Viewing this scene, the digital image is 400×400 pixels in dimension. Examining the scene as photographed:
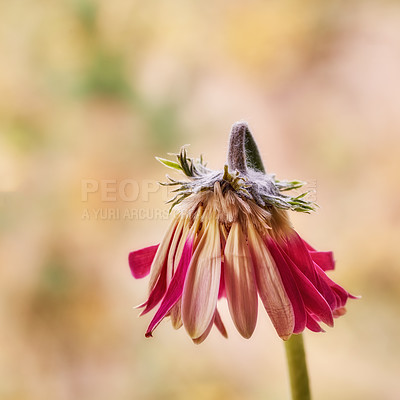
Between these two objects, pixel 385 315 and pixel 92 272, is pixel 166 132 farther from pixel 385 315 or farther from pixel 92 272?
pixel 385 315

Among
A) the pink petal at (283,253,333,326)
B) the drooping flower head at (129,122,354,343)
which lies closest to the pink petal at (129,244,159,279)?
the drooping flower head at (129,122,354,343)

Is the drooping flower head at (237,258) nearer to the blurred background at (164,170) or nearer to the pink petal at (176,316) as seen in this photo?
the pink petal at (176,316)

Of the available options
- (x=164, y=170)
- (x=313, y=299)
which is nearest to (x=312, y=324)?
(x=313, y=299)

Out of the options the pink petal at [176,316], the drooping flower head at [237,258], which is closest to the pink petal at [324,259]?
the drooping flower head at [237,258]

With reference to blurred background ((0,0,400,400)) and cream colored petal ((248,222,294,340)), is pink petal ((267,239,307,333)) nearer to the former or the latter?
cream colored petal ((248,222,294,340))

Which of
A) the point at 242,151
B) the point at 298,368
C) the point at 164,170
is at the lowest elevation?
the point at 298,368

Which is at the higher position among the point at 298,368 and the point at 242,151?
the point at 242,151

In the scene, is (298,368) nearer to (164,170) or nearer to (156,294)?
(156,294)
